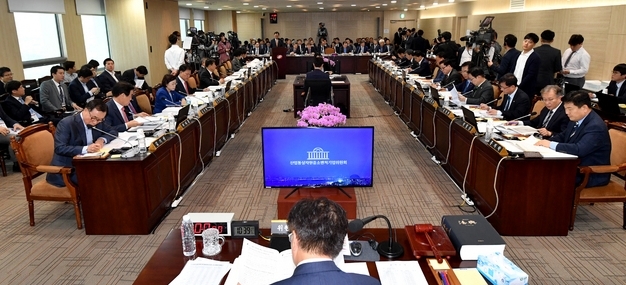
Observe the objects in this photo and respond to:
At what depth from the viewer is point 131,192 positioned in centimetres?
343

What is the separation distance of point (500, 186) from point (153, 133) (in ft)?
9.91

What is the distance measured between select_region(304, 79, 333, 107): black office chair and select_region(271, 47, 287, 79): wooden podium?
22.4ft

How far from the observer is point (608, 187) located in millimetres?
3545

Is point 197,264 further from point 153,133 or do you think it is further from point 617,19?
point 617,19

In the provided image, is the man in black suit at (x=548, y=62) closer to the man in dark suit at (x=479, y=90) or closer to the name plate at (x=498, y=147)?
the man in dark suit at (x=479, y=90)

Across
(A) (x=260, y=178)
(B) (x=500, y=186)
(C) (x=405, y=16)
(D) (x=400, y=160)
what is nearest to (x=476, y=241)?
(B) (x=500, y=186)

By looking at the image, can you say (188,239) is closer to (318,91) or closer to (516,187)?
(516,187)

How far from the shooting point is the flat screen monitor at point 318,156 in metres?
2.48

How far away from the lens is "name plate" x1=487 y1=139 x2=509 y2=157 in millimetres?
3359

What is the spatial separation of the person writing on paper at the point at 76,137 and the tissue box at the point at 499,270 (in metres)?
3.01

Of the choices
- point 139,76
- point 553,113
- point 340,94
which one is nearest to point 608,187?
point 553,113

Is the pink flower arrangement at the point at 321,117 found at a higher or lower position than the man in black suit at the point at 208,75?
lower

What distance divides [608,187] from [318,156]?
2594 mm

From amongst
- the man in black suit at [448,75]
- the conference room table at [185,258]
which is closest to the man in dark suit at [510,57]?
the man in black suit at [448,75]
